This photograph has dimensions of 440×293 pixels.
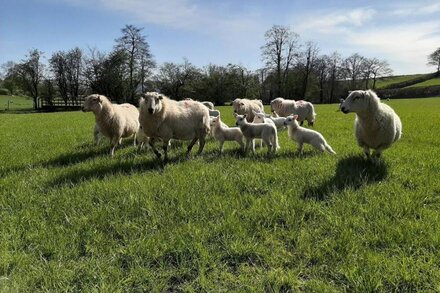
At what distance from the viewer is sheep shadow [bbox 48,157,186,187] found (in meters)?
7.42

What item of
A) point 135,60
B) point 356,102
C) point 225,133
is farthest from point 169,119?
point 135,60

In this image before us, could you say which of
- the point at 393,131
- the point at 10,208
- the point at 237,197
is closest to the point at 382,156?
the point at 393,131

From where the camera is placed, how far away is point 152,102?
9008 millimetres

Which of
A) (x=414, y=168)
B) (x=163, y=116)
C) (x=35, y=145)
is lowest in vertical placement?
(x=35, y=145)

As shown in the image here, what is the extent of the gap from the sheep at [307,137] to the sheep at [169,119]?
2.52 metres

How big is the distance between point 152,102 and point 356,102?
16.1 ft

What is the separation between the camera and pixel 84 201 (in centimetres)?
595

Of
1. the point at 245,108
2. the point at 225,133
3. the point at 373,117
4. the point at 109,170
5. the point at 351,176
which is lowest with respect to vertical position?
the point at 109,170

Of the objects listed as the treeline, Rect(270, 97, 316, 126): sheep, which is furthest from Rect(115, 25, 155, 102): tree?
Rect(270, 97, 316, 126): sheep

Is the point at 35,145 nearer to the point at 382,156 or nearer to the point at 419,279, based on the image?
the point at 382,156

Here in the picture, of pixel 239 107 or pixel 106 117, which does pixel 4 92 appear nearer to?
pixel 239 107

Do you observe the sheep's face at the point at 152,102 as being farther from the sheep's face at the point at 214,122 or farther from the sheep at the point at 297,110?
the sheep at the point at 297,110

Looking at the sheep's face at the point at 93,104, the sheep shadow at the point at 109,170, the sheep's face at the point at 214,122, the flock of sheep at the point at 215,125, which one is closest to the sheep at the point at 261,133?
the flock of sheep at the point at 215,125

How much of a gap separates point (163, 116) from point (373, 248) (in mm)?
6644
